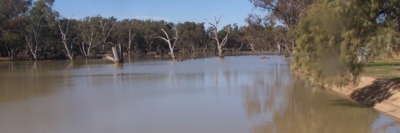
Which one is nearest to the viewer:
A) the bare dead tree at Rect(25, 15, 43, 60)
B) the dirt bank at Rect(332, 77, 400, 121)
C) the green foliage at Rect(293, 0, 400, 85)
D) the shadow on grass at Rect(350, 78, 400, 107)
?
the green foliage at Rect(293, 0, 400, 85)

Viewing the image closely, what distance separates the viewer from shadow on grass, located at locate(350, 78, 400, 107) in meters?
15.1

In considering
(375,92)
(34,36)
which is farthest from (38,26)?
(375,92)

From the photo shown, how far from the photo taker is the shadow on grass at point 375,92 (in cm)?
1510

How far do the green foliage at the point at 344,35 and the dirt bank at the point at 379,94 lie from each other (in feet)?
4.74

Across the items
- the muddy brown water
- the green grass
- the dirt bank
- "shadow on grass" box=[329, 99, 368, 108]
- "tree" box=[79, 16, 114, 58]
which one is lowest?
the muddy brown water

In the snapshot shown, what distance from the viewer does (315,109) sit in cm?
1527

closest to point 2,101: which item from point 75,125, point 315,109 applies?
point 75,125

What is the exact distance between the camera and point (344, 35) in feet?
43.0

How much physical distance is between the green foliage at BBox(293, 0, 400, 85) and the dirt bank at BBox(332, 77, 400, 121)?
1.44 metres

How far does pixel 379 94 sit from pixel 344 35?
12.5 ft

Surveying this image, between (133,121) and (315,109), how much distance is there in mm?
6557

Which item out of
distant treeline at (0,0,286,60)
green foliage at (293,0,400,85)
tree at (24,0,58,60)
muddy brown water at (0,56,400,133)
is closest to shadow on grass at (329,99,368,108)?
muddy brown water at (0,56,400,133)

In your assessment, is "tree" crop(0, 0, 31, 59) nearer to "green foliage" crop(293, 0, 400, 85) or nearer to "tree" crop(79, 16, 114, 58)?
"tree" crop(79, 16, 114, 58)

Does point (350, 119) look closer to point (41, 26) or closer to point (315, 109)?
point (315, 109)
